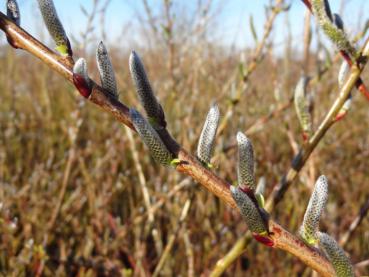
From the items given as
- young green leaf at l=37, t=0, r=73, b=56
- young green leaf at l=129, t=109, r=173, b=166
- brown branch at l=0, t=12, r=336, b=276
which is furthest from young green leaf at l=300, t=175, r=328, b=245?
young green leaf at l=37, t=0, r=73, b=56

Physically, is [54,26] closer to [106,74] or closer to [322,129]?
[106,74]

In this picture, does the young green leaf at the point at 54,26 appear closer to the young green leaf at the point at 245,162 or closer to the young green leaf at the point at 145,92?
the young green leaf at the point at 145,92

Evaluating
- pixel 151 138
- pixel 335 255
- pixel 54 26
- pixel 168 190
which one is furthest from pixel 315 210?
pixel 168 190

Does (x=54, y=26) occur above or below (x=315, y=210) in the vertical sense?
above

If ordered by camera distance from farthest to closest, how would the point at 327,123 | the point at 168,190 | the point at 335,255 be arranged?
the point at 168,190, the point at 327,123, the point at 335,255

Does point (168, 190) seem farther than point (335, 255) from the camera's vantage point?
Yes

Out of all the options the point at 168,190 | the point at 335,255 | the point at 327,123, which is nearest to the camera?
the point at 335,255

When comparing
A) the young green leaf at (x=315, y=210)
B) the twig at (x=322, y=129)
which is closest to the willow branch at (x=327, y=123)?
the twig at (x=322, y=129)

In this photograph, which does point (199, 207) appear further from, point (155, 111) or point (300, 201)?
point (155, 111)
